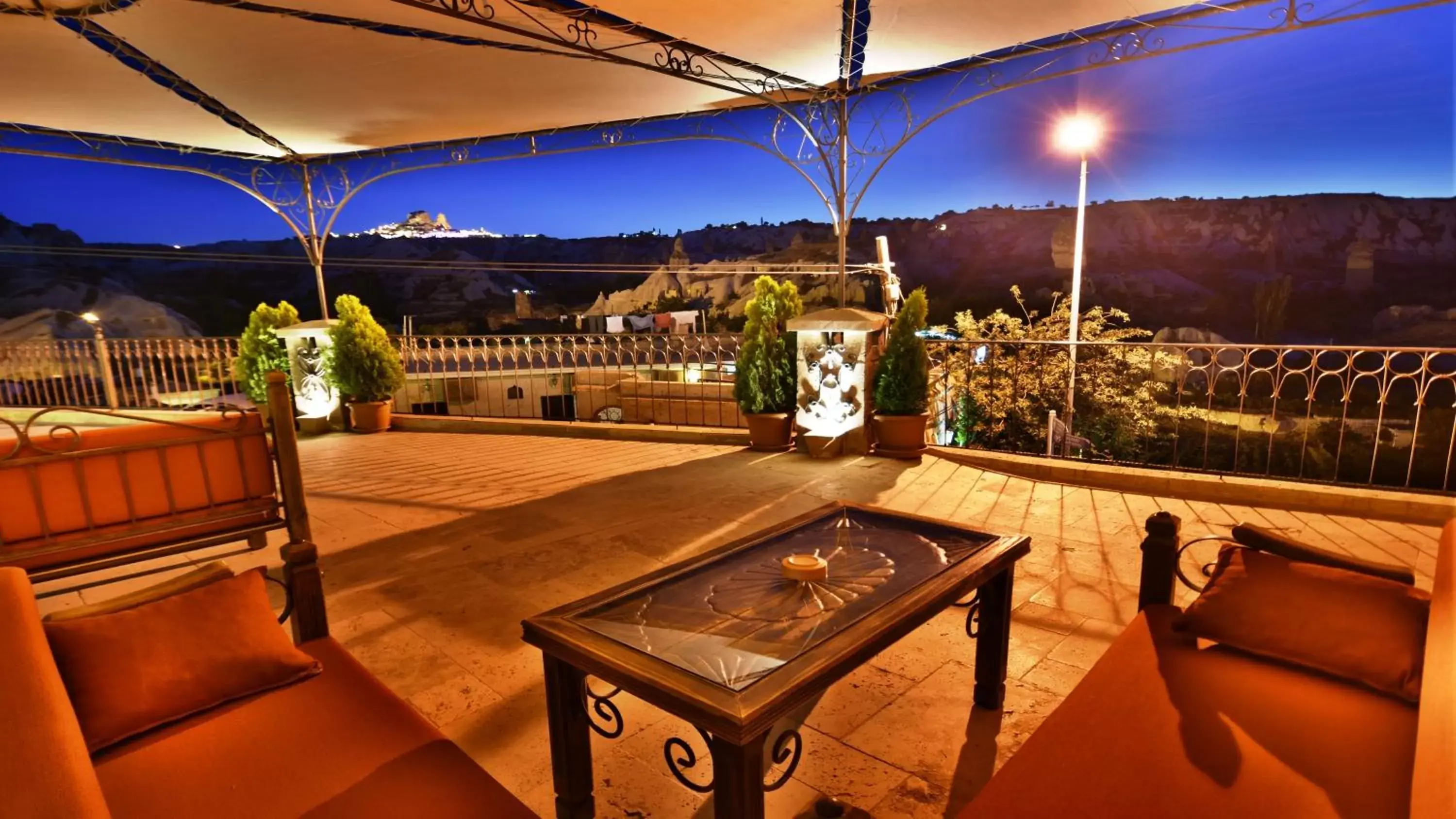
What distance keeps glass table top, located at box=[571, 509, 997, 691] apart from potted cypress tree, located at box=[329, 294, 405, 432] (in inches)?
276

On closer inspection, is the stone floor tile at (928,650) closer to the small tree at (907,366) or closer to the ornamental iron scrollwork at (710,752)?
the ornamental iron scrollwork at (710,752)

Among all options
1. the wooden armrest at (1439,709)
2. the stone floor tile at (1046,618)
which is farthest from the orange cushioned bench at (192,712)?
the stone floor tile at (1046,618)

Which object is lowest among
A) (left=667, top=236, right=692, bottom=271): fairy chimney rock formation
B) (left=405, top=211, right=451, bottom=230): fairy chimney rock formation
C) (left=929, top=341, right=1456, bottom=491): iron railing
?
(left=929, top=341, right=1456, bottom=491): iron railing

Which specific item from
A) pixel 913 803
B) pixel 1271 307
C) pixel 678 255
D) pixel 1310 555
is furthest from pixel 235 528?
pixel 678 255

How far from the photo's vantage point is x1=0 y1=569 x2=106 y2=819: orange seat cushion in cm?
100

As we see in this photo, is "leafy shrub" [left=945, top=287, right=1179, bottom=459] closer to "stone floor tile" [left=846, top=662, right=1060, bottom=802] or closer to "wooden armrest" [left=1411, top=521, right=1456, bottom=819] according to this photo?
"stone floor tile" [left=846, top=662, right=1060, bottom=802]

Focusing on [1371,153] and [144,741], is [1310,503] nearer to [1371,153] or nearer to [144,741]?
[144,741]

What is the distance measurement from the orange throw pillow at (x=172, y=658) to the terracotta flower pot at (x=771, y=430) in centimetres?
467

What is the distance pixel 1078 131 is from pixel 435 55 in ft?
26.3

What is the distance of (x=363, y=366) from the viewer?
7859mm

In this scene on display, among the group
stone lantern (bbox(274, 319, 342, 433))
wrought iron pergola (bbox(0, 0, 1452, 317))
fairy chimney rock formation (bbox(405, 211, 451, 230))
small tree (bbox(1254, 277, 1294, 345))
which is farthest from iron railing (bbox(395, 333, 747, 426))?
small tree (bbox(1254, 277, 1294, 345))

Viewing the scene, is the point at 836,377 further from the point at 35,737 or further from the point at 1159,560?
the point at 35,737

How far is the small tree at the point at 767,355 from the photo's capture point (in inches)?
243

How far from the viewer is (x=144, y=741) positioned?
1.57 m
